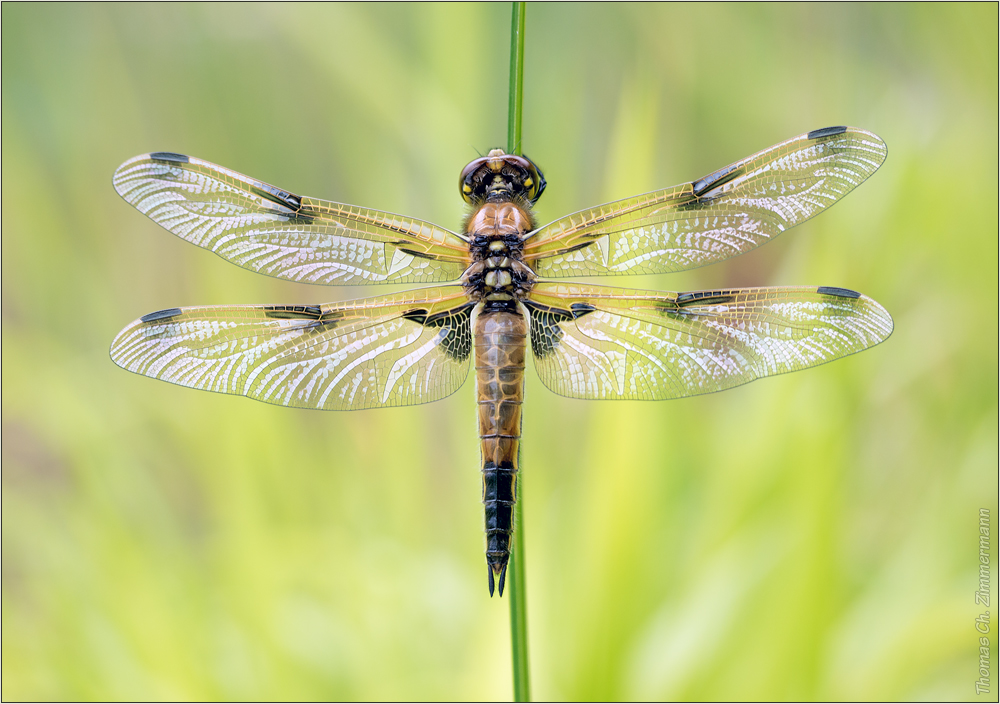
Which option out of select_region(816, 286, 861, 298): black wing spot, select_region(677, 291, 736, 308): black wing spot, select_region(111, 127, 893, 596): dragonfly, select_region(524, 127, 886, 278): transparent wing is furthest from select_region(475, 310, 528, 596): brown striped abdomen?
select_region(816, 286, 861, 298): black wing spot

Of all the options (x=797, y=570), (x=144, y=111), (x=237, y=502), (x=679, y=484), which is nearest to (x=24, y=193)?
(x=144, y=111)

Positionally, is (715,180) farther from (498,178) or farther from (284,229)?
(284,229)

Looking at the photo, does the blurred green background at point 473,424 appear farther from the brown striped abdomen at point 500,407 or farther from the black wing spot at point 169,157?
the black wing spot at point 169,157

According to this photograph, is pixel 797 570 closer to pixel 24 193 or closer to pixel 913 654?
pixel 913 654

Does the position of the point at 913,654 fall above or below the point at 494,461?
below

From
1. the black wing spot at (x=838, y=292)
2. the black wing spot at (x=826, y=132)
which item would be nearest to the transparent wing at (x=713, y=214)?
the black wing spot at (x=826, y=132)

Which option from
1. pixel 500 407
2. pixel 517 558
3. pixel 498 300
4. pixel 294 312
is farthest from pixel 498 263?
pixel 517 558
